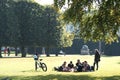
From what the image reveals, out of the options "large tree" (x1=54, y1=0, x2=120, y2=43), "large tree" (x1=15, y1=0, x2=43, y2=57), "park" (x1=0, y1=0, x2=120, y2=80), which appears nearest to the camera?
"large tree" (x1=54, y1=0, x2=120, y2=43)

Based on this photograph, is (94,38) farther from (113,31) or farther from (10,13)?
(10,13)

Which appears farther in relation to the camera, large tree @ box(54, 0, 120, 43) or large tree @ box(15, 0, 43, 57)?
large tree @ box(15, 0, 43, 57)

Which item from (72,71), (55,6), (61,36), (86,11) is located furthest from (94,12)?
(61,36)

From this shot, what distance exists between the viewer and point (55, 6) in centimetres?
2955

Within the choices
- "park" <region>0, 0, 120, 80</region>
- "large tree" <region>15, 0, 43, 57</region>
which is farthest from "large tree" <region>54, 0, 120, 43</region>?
"large tree" <region>15, 0, 43, 57</region>

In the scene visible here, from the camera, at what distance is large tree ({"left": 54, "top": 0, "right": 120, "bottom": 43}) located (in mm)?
28859

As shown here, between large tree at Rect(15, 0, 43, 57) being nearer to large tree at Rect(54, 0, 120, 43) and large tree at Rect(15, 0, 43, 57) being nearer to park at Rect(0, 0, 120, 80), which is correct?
park at Rect(0, 0, 120, 80)

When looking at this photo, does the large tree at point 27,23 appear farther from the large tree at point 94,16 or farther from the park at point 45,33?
the large tree at point 94,16

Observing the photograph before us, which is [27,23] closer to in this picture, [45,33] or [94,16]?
[45,33]

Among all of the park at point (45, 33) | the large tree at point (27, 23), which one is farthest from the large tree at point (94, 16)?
the large tree at point (27, 23)

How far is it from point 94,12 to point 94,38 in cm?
208

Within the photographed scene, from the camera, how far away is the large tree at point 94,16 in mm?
28859

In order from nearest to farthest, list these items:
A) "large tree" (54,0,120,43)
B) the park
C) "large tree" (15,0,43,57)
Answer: "large tree" (54,0,120,43) → the park → "large tree" (15,0,43,57)

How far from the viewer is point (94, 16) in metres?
30.8
